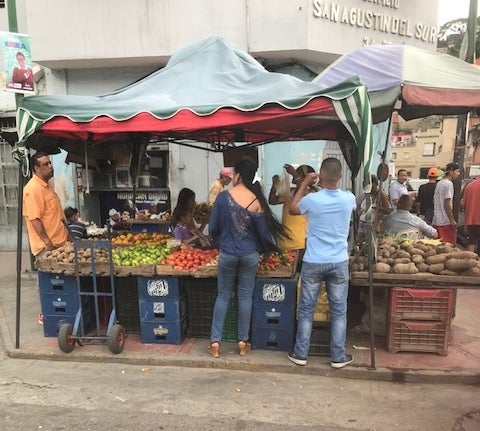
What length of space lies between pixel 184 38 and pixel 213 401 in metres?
7.19

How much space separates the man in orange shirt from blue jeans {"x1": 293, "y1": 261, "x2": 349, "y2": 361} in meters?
3.10

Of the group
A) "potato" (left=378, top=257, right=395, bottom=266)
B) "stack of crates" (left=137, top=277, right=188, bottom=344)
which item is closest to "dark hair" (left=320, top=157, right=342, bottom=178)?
"potato" (left=378, top=257, right=395, bottom=266)

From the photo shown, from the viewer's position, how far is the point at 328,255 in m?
4.16

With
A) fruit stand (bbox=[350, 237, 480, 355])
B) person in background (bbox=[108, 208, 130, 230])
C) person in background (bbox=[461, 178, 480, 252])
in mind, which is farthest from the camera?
person in background (bbox=[108, 208, 130, 230])

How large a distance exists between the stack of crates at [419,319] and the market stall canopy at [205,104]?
1.58 metres

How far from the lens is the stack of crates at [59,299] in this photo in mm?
4984

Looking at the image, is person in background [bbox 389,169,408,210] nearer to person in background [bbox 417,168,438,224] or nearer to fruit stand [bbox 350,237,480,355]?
person in background [bbox 417,168,438,224]

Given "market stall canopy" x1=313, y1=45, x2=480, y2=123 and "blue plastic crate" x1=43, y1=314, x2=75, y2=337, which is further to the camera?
"blue plastic crate" x1=43, y1=314, x2=75, y2=337

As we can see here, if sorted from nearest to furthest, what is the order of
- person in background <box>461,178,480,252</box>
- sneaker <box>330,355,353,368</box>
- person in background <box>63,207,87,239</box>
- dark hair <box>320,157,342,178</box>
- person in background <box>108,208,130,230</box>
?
dark hair <box>320,157,342,178</box> → sneaker <box>330,355,353,368</box> → person in background <box>63,207,87,239</box> → person in background <box>461,178,480,252</box> → person in background <box>108,208,130,230</box>

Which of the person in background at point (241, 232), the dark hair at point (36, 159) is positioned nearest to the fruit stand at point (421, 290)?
the person in background at point (241, 232)

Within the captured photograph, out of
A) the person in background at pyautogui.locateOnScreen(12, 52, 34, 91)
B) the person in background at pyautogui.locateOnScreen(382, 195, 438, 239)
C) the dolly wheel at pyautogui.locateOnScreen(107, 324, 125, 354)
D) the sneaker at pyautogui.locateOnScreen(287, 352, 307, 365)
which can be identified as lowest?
the sneaker at pyautogui.locateOnScreen(287, 352, 307, 365)

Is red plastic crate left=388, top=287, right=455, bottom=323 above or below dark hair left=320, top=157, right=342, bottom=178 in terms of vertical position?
below

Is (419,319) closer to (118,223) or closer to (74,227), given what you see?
(74,227)

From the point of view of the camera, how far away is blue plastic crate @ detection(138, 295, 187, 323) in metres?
4.80
